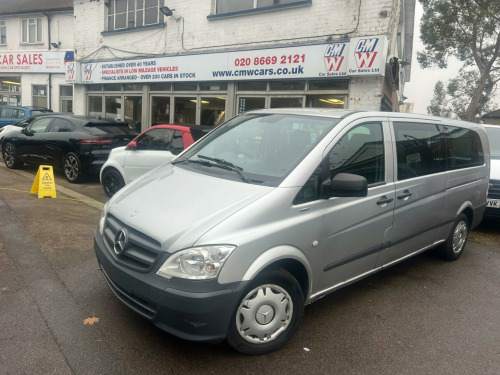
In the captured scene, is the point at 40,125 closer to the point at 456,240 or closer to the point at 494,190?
the point at 456,240

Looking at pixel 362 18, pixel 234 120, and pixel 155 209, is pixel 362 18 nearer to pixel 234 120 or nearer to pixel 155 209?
pixel 234 120

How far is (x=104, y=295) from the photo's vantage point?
3.61m

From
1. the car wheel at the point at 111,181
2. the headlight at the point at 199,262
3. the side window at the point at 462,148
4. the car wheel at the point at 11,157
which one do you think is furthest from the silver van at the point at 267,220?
the car wheel at the point at 11,157

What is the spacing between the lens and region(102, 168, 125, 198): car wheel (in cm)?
761

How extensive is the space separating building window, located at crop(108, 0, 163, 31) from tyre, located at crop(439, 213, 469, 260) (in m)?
11.7

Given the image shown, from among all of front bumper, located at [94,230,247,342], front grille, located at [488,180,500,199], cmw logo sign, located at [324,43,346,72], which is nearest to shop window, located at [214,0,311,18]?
cmw logo sign, located at [324,43,346,72]

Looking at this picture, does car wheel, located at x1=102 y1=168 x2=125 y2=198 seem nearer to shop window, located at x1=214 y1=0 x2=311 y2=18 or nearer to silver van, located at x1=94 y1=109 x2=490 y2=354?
silver van, located at x1=94 y1=109 x2=490 y2=354

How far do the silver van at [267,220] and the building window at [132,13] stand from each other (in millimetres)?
11134

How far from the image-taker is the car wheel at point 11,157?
10281 mm

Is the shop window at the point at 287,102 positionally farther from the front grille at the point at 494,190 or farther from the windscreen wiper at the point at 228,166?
the windscreen wiper at the point at 228,166

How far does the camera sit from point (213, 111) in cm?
1238

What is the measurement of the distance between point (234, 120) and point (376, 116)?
4.75 feet

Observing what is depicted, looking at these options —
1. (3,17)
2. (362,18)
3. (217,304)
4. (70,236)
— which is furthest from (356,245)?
(3,17)

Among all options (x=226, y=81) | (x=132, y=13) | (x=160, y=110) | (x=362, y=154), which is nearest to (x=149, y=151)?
(x=362, y=154)
